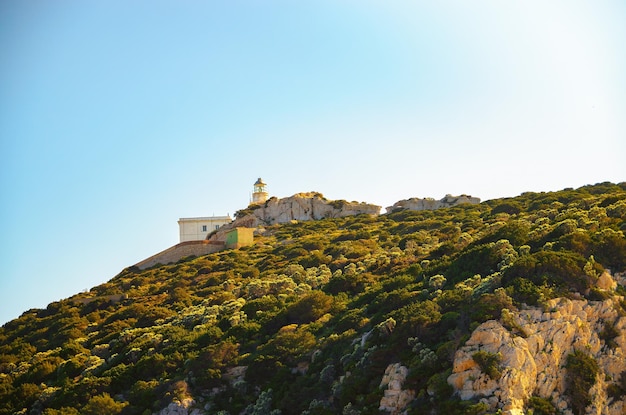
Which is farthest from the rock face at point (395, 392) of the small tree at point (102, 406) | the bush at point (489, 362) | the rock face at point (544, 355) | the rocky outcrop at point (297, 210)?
the rocky outcrop at point (297, 210)

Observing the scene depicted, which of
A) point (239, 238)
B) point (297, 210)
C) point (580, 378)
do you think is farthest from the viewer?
point (297, 210)

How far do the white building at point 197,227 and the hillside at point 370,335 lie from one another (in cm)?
2949

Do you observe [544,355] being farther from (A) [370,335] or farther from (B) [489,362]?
(A) [370,335]

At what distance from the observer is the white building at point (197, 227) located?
8394cm

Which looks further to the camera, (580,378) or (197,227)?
(197,227)

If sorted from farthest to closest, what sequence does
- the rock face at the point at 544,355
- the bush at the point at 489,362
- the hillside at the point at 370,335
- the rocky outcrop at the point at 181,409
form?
the rocky outcrop at the point at 181,409 → the hillside at the point at 370,335 → the bush at the point at 489,362 → the rock face at the point at 544,355

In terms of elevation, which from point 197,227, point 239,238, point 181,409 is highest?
point 197,227

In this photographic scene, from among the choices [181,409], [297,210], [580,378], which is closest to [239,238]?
[297,210]

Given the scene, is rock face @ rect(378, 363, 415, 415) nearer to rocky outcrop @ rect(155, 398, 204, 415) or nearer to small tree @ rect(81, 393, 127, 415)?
rocky outcrop @ rect(155, 398, 204, 415)

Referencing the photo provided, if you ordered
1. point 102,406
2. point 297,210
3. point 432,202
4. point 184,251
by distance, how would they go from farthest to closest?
point 297,210, point 432,202, point 184,251, point 102,406

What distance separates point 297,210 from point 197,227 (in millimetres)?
11146

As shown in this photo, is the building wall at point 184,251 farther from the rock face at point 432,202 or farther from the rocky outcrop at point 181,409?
the rocky outcrop at point 181,409

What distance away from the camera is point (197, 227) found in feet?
277

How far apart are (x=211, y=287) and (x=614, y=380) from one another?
29.2 meters
